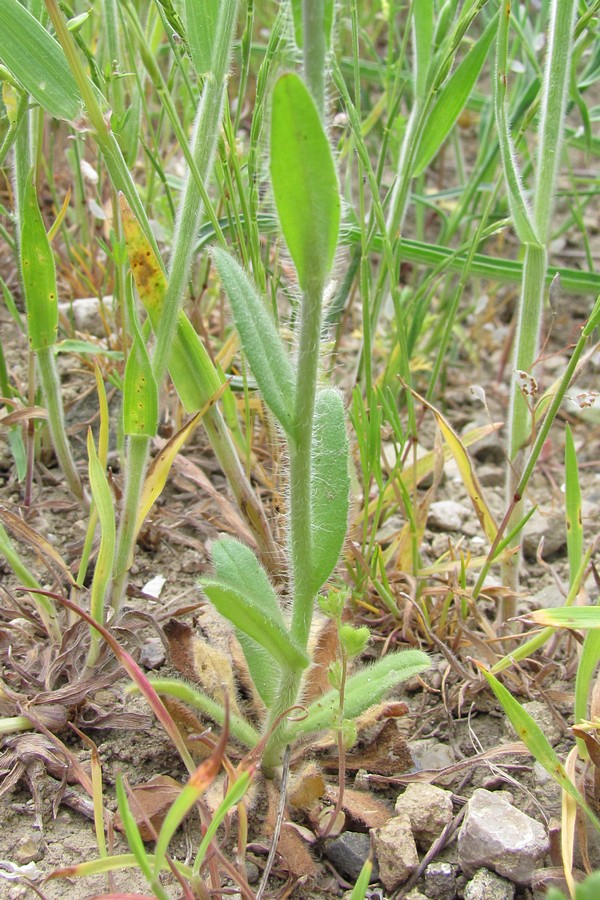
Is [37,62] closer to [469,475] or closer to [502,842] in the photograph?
[469,475]

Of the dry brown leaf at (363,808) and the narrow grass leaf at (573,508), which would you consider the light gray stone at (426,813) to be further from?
the narrow grass leaf at (573,508)

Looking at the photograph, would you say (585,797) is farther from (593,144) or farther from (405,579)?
(593,144)

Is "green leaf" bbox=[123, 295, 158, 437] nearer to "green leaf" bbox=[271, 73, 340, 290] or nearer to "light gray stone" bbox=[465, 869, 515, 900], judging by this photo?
"green leaf" bbox=[271, 73, 340, 290]

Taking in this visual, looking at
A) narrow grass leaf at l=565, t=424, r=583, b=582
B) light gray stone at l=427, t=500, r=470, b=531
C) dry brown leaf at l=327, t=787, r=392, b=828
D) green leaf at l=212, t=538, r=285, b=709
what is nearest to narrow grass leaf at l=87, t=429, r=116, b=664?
green leaf at l=212, t=538, r=285, b=709

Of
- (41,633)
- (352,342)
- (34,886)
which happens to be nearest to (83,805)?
(34,886)

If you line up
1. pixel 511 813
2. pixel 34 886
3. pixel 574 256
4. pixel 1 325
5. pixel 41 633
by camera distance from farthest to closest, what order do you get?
pixel 574 256 < pixel 1 325 < pixel 41 633 < pixel 511 813 < pixel 34 886

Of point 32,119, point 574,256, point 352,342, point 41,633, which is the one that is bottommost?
point 41,633

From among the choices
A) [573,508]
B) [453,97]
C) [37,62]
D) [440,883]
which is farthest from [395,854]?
[453,97]
